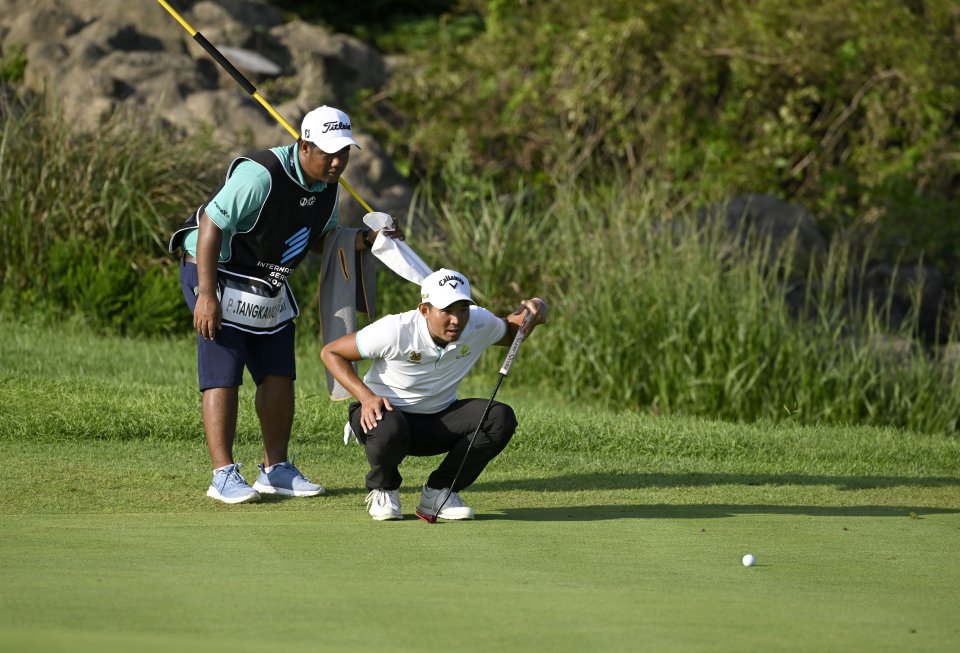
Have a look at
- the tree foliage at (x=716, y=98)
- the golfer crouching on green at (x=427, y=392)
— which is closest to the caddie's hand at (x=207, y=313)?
the golfer crouching on green at (x=427, y=392)

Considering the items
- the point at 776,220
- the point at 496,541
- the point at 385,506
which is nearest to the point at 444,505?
the point at 385,506

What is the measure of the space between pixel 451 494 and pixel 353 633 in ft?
7.81

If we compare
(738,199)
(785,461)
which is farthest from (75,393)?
(738,199)

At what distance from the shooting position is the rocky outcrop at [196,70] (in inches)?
586

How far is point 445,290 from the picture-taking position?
6.29 m

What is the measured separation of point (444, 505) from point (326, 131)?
1809mm

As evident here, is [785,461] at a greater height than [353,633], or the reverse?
[353,633]

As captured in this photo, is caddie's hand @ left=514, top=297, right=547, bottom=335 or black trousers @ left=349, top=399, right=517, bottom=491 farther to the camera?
caddie's hand @ left=514, top=297, right=547, bottom=335

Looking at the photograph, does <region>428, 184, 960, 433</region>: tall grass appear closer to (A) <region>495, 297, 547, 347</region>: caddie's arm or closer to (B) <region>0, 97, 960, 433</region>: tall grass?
(B) <region>0, 97, 960, 433</region>: tall grass

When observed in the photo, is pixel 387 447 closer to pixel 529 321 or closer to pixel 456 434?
pixel 456 434

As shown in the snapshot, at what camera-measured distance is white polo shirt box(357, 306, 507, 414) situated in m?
6.42

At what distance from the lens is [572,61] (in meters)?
18.5

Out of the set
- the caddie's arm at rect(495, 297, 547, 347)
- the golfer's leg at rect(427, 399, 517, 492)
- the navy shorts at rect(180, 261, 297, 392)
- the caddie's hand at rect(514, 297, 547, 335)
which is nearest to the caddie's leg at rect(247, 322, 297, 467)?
the navy shorts at rect(180, 261, 297, 392)

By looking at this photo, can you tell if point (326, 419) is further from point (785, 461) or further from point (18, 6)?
point (18, 6)
